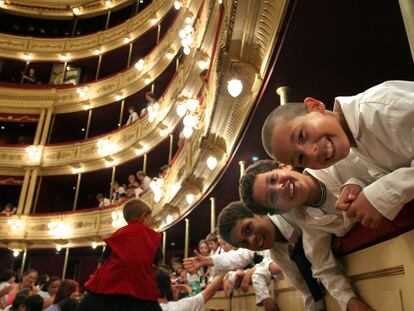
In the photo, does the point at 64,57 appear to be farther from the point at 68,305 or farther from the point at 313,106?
the point at 313,106

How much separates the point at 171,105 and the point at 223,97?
720 centimetres

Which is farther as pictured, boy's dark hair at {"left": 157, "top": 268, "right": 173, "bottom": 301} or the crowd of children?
boy's dark hair at {"left": 157, "top": 268, "right": 173, "bottom": 301}

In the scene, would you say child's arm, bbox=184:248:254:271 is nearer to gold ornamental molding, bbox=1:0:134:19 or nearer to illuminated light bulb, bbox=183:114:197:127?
illuminated light bulb, bbox=183:114:197:127

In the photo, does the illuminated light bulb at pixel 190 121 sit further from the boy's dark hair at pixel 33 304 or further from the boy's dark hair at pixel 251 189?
the boy's dark hair at pixel 251 189

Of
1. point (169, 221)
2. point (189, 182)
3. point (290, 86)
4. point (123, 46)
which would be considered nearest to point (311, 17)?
point (290, 86)

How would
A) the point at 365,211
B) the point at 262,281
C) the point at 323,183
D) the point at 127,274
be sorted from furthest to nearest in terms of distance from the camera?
the point at 127,274
the point at 262,281
the point at 323,183
the point at 365,211

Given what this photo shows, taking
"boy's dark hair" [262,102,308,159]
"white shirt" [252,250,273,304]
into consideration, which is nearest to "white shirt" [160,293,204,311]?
"white shirt" [252,250,273,304]

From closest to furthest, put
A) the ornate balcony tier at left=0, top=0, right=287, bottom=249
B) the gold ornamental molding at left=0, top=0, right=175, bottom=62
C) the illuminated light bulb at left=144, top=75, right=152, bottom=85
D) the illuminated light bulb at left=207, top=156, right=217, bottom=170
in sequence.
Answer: the ornate balcony tier at left=0, top=0, right=287, bottom=249 → the illuminated light bulb at left=207, top=156, right=217, bottom=170 → the illuminated light bulb at left=144, top=75, right=152, bottom=85 → the gold ornamental molding at left=0, top=0, right=175, bottom=62

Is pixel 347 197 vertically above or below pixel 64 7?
below

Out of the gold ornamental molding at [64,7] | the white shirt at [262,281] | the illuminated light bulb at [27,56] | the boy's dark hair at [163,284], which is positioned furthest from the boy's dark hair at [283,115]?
the gold ornamental molding at [64,7]

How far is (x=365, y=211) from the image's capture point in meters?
1.21

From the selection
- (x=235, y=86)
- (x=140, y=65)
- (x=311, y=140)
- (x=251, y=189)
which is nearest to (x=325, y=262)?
(x=251, y=189)

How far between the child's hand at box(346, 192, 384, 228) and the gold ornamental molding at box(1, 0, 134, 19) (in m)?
20.9

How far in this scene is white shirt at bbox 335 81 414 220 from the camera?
3.81ft
